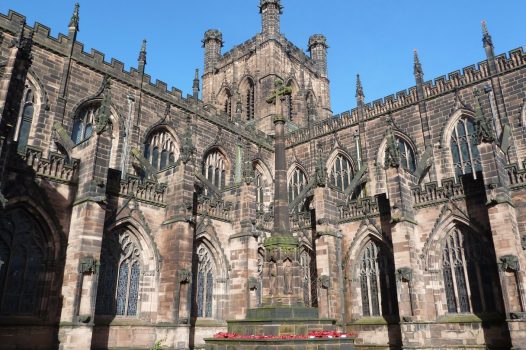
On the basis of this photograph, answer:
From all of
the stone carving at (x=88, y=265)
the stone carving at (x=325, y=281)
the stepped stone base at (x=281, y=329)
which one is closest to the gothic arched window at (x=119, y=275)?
the stone carving at (x=88, y=265)

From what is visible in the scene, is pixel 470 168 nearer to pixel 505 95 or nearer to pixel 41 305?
pixel 505 95

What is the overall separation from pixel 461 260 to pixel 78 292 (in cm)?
1416

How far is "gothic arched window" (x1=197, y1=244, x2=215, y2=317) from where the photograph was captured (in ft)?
61.6

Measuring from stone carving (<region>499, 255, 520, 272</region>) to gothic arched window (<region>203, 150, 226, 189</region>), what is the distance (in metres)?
15.8

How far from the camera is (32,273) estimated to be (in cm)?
1385

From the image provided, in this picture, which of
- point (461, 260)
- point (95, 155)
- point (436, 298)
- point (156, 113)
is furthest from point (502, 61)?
point (95, 155)

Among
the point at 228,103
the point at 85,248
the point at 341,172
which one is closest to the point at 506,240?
the point at 341,172

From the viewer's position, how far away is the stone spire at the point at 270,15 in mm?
33938

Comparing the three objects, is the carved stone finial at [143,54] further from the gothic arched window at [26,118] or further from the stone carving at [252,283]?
the stone carving at [252,283]

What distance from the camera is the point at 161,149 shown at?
23.3 m

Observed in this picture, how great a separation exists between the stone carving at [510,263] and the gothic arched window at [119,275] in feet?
43.4

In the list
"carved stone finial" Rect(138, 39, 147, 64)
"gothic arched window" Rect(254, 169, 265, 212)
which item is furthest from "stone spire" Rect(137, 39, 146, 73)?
"gothic arched window" Rect(254, 169, 265, 212)

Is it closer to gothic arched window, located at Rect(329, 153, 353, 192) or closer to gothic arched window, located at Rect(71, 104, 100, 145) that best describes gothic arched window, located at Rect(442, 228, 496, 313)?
gothic arched window, located at Rect(329, 153, 353, 192)

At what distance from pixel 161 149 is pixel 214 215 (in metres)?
5.76
